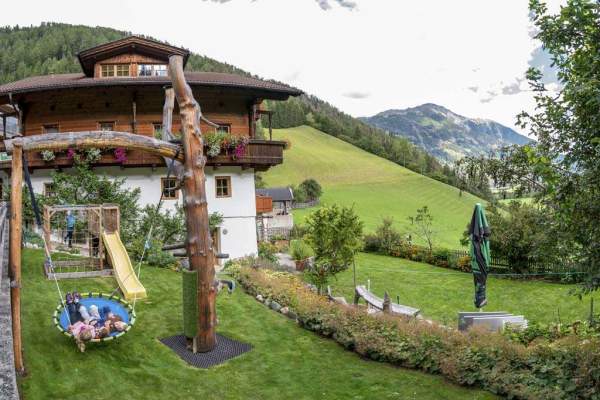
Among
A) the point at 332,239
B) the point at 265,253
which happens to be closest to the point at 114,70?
the point at 265,253

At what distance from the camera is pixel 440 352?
34.0 feet

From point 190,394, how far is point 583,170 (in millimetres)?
7653

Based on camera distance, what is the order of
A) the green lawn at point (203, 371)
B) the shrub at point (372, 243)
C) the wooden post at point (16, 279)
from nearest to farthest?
the wooden post at point (16, 279)
the green lawn at point (203, 371)
the shrub at point (372, 243)

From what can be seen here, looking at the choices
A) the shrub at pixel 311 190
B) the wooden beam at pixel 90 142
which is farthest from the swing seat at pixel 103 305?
the shrub at pixel 311 190

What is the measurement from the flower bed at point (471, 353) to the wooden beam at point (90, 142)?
593 centimetres

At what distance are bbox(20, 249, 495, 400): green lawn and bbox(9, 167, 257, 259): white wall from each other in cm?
1154

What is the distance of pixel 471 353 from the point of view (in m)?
9.90

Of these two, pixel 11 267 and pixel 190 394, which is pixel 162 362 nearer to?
pixel 190 394

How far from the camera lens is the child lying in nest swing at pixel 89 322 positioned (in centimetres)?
1010

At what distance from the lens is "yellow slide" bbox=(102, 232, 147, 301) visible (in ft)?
49.1

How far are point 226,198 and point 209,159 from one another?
2423mm

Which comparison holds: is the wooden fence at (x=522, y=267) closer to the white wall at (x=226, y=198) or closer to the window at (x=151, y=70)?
the white wall at (x=226, y=198)

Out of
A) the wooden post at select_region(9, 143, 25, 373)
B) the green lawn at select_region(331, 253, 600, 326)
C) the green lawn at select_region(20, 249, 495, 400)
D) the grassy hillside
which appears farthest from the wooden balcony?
the grassy hillside

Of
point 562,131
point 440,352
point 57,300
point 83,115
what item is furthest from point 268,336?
point 83,115
